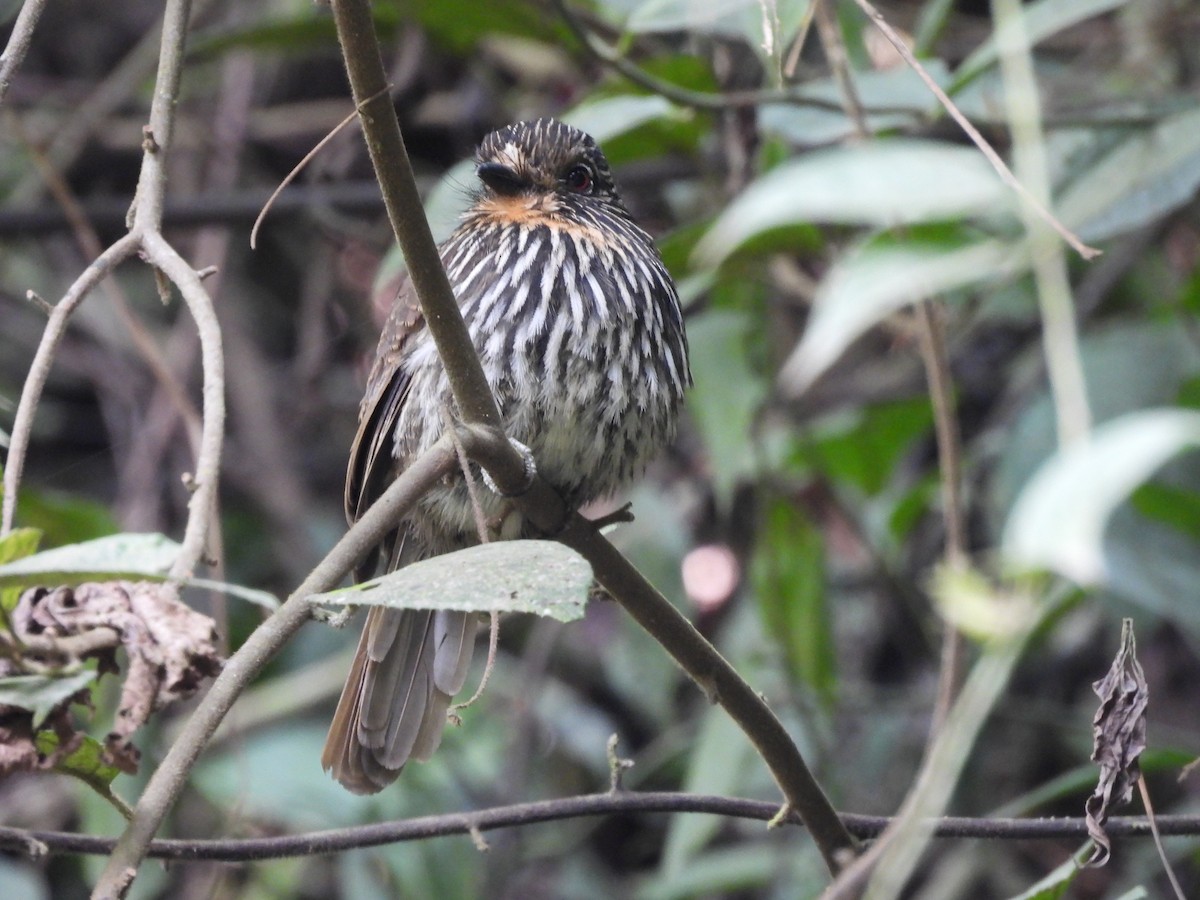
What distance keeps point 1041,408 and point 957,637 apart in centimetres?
112

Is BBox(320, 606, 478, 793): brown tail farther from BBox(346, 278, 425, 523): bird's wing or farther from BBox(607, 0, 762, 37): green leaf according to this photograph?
BBox(607, 0, 762, 37): green leaf

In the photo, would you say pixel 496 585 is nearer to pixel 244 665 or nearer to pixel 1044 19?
pixel 244 665

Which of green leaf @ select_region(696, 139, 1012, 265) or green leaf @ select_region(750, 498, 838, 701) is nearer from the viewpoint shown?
green leaf @ select_region(696, 139, 1012, 265)

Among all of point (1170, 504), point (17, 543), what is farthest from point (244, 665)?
point (1170, 504)

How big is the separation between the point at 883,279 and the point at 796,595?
8.38 feet

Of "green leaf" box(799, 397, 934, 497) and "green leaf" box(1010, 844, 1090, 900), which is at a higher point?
"green leaf" box(799, 397, 934, 497)

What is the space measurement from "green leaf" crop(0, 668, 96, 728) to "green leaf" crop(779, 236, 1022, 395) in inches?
24.5

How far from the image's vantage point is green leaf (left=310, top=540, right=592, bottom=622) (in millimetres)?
1260

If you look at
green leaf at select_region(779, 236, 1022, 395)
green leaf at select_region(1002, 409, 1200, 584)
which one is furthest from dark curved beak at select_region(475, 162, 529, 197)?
green leaf at select_region(1002, 409, 1200, 584)

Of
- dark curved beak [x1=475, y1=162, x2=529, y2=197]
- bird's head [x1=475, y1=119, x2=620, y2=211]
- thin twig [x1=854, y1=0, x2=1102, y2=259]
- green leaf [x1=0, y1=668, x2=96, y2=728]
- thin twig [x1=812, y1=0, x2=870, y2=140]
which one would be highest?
thin twig [x1=812, y1=0, x2=870, y2=140]

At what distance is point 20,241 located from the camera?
12.7 feet

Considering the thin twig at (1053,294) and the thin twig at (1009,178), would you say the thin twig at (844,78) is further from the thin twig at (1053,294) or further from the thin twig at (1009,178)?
the thin twig at (1053,294)

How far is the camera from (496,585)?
128 centimetres

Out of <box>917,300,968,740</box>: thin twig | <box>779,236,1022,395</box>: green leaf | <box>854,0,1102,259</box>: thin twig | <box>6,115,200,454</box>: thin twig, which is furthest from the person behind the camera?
<box>6,115,200,454</box>: thin twig
